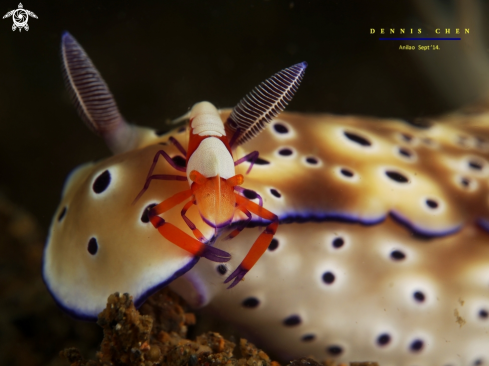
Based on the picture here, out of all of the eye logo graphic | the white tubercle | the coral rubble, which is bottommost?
the coral rubble

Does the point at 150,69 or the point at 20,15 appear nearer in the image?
the point at 20,15

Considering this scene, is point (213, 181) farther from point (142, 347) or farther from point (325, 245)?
point (325, 245)

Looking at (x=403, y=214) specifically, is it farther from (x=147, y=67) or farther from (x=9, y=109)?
(x=9, y=109)

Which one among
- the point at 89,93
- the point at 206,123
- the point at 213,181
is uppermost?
the point at 89,93

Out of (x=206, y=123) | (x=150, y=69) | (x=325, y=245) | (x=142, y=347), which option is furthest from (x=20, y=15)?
(x=325, y=245)

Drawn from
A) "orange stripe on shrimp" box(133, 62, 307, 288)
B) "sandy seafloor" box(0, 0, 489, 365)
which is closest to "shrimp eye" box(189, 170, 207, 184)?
"orange stripe on shrimp" box(133, 62, 307, 288)

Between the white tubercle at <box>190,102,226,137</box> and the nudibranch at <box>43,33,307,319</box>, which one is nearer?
the nudibranch at <box>43,33,307,319</box>

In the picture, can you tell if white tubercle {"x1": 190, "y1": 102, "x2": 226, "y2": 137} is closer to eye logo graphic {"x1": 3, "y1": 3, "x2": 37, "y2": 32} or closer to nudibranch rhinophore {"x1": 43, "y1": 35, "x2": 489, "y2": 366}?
nudibranch rhinophore {"x1": 43, "y1": 35, "x2": 489, "y2": 366}

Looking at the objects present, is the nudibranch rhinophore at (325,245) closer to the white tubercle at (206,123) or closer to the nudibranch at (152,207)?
the nudibranch at (152,207)
